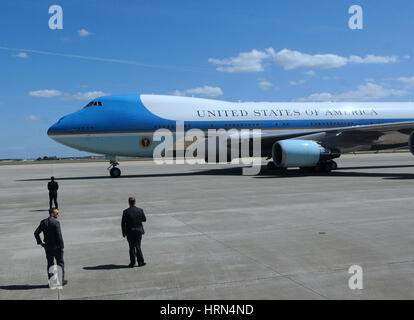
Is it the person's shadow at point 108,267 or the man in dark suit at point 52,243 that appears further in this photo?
the person's shadow at point 108,267

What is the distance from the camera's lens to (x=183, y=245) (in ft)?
27.1

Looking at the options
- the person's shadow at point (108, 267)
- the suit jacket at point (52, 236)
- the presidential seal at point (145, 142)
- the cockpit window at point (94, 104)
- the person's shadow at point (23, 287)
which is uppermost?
the cockpit window at point (94, 104)

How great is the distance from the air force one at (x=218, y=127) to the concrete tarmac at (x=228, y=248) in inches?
314

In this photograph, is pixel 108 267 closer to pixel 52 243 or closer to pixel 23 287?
pixel 52 243

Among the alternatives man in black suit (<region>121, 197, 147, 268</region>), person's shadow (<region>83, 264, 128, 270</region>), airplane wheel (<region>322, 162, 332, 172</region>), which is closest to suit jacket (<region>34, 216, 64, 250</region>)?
person's shadow (<region>83, 264, 128, 270</region>)

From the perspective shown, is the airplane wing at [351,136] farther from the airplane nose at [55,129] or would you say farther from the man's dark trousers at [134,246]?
the man's dark trousers at [134,246]

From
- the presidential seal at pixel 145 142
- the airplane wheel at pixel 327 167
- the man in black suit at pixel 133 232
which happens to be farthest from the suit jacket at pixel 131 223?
the airplane wheel at pixel 327 167

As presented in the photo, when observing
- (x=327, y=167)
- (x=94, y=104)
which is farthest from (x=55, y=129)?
(x=327, y=167)

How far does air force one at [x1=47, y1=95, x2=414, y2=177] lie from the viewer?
22562 mm

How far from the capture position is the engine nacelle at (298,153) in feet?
71.8

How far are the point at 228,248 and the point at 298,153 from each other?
14882 mm

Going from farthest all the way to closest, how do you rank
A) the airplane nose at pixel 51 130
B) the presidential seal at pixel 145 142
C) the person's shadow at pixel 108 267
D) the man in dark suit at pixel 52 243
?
the presidential seal at pixel 145 142 < the airplane nose at pixel 51 130 < the person's shadow at pixel 108 267 < the man in dark suit at pixel 52 243

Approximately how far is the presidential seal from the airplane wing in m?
6.69

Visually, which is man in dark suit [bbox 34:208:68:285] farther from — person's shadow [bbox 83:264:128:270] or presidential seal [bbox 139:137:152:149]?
presidential seal [bbox 139:137:152:149]
